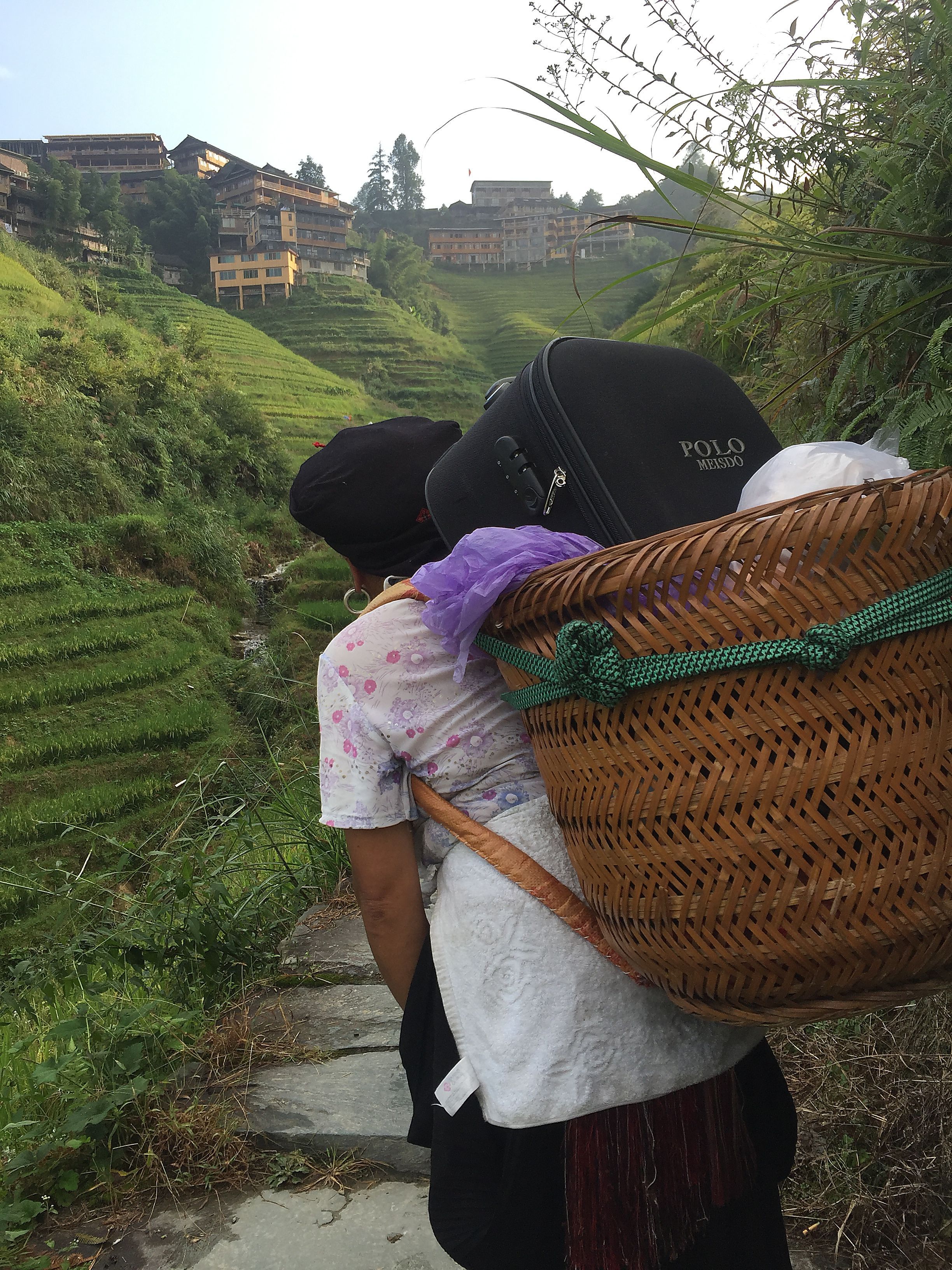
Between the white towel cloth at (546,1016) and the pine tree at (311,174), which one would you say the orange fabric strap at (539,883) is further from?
the pine tree at (311,174)

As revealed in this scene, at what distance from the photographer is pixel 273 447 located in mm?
8430

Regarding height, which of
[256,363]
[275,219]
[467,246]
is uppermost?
[467,246]

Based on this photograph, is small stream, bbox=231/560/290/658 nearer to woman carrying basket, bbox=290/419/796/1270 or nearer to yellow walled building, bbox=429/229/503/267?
woman carrying basket, bbox=290/419/796/1270

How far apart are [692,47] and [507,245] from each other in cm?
1203

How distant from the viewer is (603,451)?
76 centimetres

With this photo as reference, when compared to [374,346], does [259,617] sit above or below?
below

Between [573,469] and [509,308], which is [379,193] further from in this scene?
[573,469]

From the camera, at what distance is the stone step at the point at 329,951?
2248mm

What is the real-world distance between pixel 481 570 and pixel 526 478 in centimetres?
14

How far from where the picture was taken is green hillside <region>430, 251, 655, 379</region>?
37.5 feet

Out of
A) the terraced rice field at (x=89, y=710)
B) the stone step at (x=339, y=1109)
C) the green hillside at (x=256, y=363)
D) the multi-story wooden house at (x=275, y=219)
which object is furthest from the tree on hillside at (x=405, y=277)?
the stone step at (x=339, y=1109)

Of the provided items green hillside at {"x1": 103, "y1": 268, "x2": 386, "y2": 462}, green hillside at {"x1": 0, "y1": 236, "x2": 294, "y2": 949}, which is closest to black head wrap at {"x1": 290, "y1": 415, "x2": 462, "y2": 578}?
green hillside at {"x1": 0, "y1": 236, "x2": 294, "y2": 949}

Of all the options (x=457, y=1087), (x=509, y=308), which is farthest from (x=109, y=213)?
(x=457, y=1087)

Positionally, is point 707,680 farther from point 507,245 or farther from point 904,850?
point 507,245
